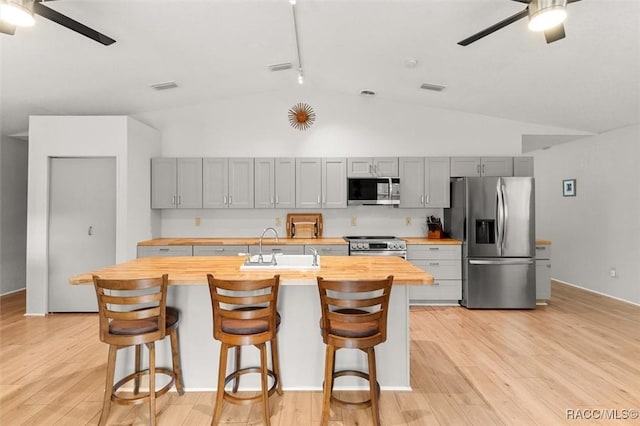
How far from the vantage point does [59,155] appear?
4.47 meters

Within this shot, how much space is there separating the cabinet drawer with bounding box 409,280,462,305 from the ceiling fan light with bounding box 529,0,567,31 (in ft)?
11.1

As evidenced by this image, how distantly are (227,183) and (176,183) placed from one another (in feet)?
2.46

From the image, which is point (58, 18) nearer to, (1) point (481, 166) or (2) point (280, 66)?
(2) point (280, 66)

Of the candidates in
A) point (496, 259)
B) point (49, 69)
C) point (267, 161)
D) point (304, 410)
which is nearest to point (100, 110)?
point (49, 69)

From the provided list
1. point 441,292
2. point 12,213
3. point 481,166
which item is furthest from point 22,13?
point 481,166

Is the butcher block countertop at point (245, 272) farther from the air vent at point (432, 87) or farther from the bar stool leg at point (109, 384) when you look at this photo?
the air vent at point (432, 87)

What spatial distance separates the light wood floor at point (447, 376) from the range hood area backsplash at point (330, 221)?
1636mm

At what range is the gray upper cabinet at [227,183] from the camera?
206 inches

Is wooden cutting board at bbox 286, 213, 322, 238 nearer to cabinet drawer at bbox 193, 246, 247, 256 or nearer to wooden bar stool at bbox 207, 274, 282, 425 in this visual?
cabinet drawer at bbox 193, 246, 247, 256

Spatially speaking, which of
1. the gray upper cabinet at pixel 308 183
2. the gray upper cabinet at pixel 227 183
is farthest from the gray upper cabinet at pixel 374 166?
the gray upper cabinet at pixel 227 183

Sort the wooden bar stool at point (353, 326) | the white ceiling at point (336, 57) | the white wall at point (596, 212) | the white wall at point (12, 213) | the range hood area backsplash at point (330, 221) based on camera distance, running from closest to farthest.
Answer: the wooden bar stool at point (353, 326), the white ceiling at point (336, 57), the white wall at point (596, 212), the white wall at point (12, 213), the range hood area backsplash at point (330, 221)

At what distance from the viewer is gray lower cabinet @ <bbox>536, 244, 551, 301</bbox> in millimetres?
4984

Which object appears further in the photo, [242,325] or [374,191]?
[374,191]

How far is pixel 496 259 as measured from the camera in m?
4.77
